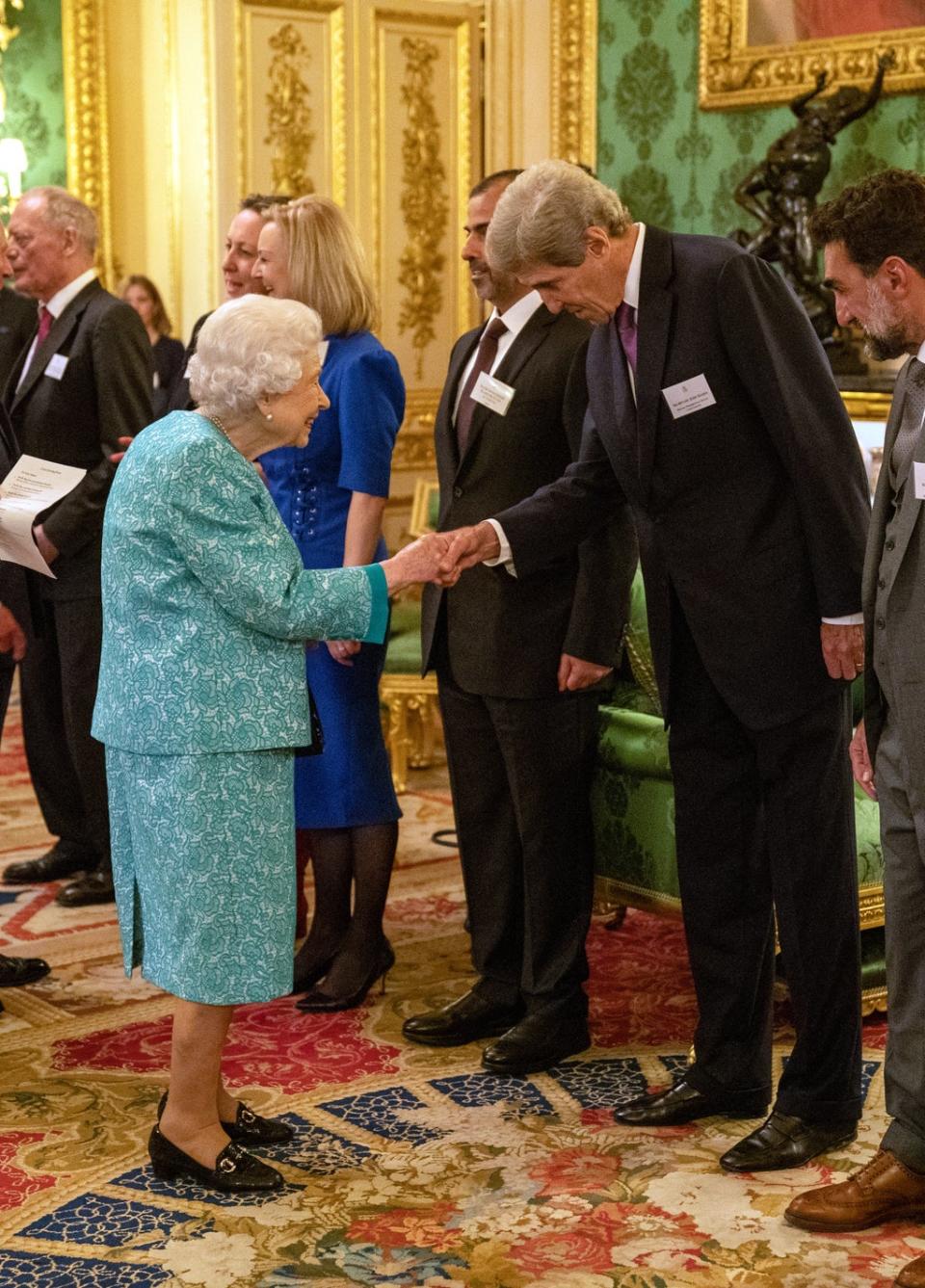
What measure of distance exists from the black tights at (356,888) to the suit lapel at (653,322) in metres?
1.40

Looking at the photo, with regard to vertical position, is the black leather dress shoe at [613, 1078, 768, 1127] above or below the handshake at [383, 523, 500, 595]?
below

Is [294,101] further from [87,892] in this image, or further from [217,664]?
[217,664]

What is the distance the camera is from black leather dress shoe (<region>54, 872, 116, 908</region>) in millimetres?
4930

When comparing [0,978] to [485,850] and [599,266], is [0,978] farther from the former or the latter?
[599,266]

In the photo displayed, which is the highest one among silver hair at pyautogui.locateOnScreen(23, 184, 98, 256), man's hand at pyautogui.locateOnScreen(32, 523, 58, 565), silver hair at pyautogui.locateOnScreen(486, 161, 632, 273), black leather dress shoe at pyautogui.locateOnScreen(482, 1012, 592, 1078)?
silver hair at pyautogui.locateOnScreen(23, 184, 98, 256)

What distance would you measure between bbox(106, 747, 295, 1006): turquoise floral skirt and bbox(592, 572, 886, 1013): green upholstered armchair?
3.74 feet

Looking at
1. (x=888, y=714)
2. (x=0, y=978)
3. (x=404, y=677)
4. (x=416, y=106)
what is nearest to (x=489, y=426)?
(x=888, y=714)

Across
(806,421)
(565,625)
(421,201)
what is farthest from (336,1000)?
(421,201)

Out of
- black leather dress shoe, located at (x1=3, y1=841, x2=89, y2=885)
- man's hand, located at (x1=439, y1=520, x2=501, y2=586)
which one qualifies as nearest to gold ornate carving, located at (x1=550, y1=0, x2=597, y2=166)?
black leather dress shoe, located at (x1=3, y1=841, x2=89, y2=885)

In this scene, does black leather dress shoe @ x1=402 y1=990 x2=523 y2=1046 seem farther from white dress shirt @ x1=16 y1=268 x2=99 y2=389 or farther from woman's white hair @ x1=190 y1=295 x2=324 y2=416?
white dress shirt @ x1=16 y1=268 x2=99 y2=389

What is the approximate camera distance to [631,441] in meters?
3.11

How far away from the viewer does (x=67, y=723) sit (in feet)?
15.9

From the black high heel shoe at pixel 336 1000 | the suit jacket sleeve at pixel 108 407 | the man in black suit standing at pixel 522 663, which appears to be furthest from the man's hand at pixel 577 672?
the suit jacket sleeve at pixel 108 407

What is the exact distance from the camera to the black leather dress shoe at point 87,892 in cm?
493
